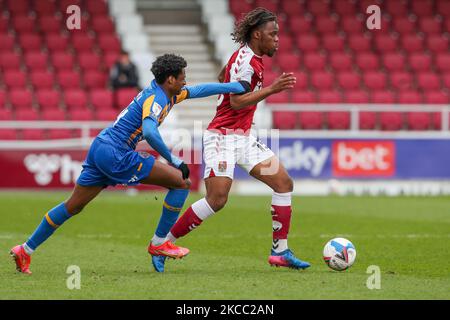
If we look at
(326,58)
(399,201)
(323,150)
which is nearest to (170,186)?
(399,201)

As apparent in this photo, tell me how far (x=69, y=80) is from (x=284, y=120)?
4.57m

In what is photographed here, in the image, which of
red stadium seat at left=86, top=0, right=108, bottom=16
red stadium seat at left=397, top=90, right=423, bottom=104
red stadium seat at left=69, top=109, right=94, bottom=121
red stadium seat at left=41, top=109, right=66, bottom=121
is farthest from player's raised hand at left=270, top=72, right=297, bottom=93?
red stadium seat at left=86, top=0, right=108, bottom=16

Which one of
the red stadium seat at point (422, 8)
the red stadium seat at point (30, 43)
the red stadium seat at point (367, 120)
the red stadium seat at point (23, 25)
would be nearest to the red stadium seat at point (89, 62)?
the red stadium seat at point (30, 43)

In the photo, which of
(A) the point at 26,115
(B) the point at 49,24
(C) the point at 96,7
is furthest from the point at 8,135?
(C) the point at 96,7

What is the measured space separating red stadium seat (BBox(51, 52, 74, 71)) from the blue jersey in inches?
509

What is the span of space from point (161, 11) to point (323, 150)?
7.84 meters

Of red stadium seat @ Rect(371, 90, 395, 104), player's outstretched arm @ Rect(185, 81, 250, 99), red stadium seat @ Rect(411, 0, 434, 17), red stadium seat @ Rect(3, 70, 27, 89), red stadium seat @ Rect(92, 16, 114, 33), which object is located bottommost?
red stadium seat @ Rect(371, 90, 395, 104)

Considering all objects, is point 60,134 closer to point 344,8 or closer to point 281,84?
point 344,8

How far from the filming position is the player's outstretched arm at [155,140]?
7453mm

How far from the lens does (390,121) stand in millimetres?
19453

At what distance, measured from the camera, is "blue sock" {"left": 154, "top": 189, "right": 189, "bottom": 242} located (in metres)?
7.96

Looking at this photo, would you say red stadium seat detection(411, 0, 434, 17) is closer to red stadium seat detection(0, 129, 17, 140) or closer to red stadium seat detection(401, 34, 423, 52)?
red stadium seat detection(401, 34, 423, 52)

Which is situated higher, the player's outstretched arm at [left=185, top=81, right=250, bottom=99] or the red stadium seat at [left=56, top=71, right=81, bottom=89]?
the player's outstretched arm at [left=185, top=81, right=250, bottom=99]
